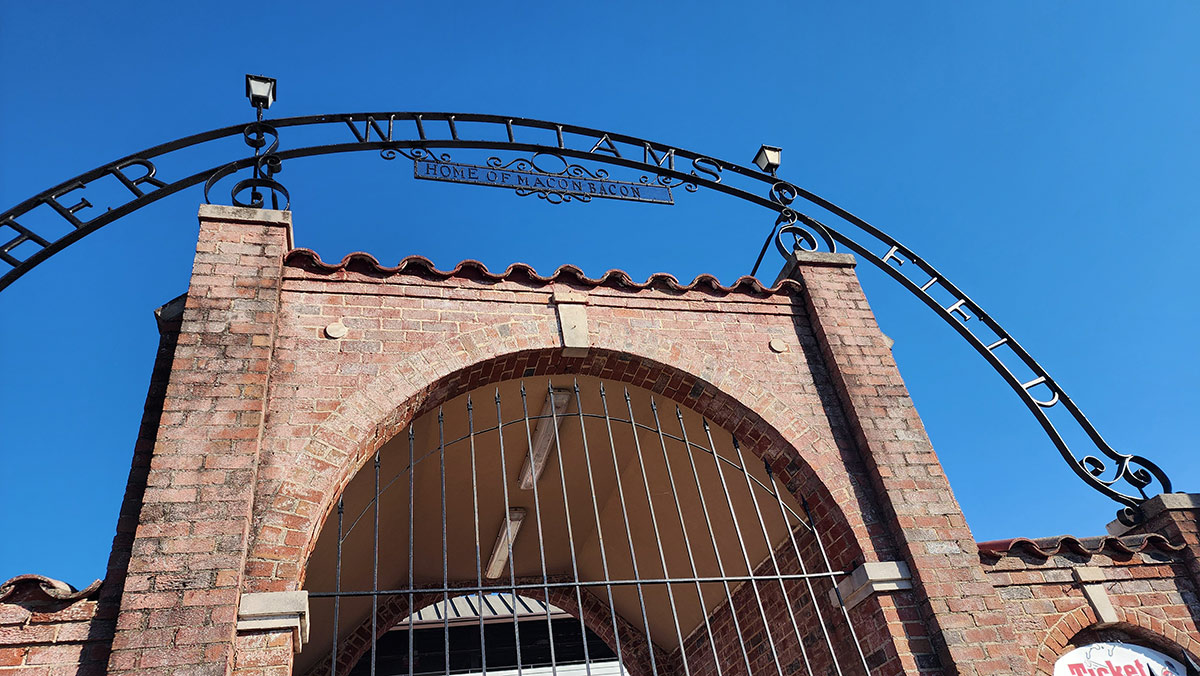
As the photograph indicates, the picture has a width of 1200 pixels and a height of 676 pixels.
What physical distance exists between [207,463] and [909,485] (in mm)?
4789

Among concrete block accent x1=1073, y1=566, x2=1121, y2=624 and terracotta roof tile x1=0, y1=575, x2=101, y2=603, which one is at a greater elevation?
terracotta roof tile x1=0, y1=575, x2=101, y2=603

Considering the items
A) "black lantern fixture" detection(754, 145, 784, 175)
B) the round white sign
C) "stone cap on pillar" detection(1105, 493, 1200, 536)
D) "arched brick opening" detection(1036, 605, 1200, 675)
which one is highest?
"black lantern fixture" detection(754, 145, 784, 175)

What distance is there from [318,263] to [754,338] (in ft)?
11.6

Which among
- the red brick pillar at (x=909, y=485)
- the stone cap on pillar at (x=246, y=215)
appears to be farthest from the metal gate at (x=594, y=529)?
the stone cap on pillar at (x=246, y=215)

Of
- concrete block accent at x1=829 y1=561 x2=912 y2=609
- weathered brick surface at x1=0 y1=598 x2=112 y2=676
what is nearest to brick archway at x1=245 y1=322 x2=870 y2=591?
concrete block accent at x1=829 y1=561 x2=912 y2=609

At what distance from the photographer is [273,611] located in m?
4.26

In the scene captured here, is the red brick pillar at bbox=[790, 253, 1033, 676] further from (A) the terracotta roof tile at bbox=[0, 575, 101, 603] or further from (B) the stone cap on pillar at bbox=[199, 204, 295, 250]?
(A) the terracotta roof tile at bbox=[0, 575, 101, 603]

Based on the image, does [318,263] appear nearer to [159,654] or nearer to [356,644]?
[159,654]

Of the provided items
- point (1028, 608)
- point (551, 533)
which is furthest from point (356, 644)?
point (1028, 608)

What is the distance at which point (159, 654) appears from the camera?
393cm

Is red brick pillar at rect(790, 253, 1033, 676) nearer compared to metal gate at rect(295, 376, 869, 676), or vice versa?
red brick pillar at rect(790, 253, 1033, 676)

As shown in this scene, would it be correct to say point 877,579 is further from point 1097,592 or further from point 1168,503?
point 1168,503

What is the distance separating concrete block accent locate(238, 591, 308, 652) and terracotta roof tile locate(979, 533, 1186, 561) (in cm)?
467

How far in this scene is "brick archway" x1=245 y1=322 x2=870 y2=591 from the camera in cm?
476
